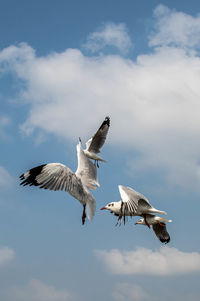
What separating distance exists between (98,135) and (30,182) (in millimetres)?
8182

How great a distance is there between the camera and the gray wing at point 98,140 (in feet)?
65.8

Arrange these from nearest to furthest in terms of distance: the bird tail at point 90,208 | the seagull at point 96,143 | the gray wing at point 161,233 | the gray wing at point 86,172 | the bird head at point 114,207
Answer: the bird tail at point 90,208 < the gray wing at point 86,172 < the bird head at point 114,207 < the gray wing at point 161,233 < the seagull at point 96,143

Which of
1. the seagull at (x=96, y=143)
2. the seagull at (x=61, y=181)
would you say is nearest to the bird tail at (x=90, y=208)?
the seagull at (x=61, y=181)

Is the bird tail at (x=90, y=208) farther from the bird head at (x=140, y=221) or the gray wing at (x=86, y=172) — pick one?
the bird head at (x=140, y=221)

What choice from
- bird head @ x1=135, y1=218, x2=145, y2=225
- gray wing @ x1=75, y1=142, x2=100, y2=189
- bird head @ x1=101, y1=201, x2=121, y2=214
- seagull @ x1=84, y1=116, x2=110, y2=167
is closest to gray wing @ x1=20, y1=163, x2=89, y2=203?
gray wing @ x1=75, y1=142, x2=100, y2=189

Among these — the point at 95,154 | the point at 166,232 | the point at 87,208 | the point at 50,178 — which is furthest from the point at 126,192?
the point at 95,154

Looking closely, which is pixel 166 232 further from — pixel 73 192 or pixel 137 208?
pixel 73 192

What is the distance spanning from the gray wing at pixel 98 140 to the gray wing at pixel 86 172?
468cm

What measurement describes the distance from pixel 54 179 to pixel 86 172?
2.04 meters

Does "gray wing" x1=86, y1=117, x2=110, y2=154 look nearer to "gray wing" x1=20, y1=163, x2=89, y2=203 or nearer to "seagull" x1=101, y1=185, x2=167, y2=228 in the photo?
"seagull" x1=101, y1=185, x2=167, y2=228

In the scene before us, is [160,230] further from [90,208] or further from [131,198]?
[90,208]

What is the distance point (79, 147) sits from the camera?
15797 millimetres

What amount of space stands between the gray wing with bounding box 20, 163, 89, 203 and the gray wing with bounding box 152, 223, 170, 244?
3917 mm

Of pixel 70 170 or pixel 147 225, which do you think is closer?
pixel 70 170
